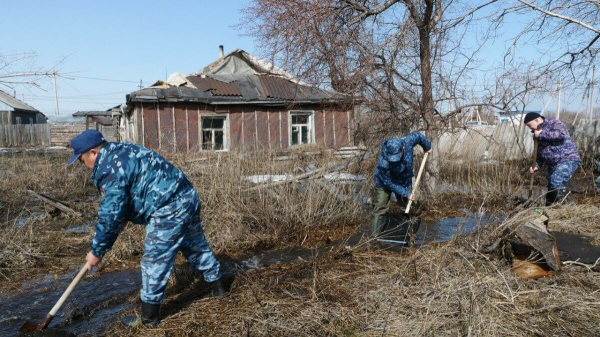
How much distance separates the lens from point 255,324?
304 cm

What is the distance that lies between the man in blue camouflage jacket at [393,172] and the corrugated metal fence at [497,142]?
8.92ft

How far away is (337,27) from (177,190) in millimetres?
5164

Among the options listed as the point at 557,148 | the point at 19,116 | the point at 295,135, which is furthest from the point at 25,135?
the point at 557,148

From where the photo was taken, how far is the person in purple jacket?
6.38 m

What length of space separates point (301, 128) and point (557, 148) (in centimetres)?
964

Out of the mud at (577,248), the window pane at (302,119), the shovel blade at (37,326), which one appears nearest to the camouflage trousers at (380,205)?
Result: the mud at (577,248)

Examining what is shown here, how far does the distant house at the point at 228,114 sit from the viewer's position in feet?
41.1

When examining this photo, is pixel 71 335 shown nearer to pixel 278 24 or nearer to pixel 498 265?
pixel 498 265

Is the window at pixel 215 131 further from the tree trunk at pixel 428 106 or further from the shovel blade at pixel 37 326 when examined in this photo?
the shovel blade at pixel 37 326

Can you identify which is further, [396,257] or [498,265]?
[396,257]

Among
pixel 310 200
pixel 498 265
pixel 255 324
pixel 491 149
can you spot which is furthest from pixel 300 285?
pixel 491 149

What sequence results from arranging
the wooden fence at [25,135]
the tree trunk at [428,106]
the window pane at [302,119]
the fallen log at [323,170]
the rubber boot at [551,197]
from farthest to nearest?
the wooden fence at [25,135] < the window pane at [302,119] < the tree trunk at [428,106] < the rubber boot at [551,197] < the fallen log at [323,170]

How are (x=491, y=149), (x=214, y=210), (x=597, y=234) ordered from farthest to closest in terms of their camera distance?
(x=491, y=149) < (x=214, y=210) < (x=597, y=234)

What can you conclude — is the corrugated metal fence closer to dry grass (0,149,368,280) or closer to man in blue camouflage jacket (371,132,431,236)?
man in blue camouflage jacket (371,132,431,236)
